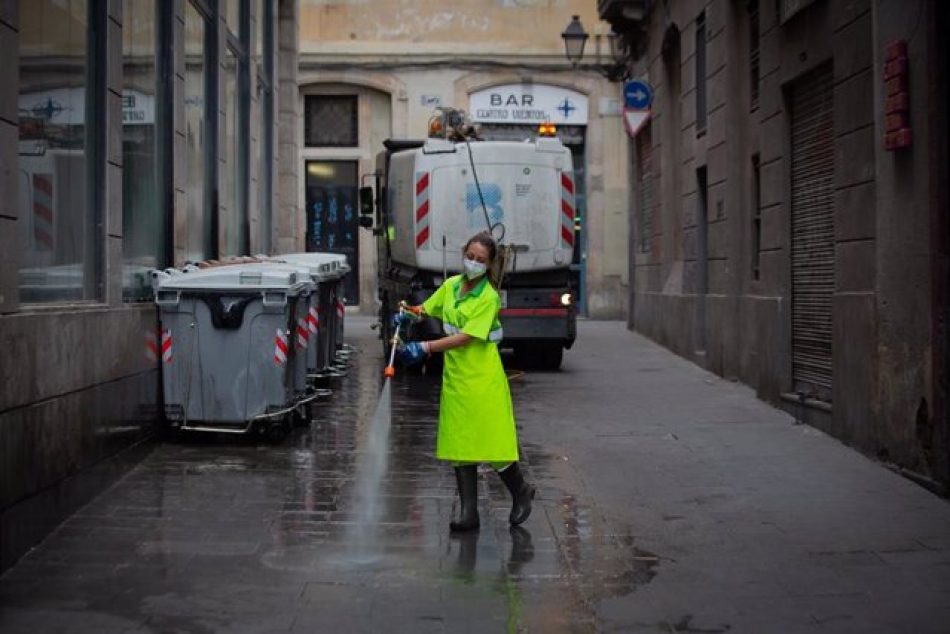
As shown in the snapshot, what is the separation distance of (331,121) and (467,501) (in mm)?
23313

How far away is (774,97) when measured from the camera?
12.7m

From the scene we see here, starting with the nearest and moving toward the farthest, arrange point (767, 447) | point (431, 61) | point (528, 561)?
point (528, 561)
point (767, 447)
point (431, 61)

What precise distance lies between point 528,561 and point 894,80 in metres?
4.41

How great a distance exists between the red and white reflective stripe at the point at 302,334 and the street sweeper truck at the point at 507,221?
477cm

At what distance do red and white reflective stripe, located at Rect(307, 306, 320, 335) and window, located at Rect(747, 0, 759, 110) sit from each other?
5.51 m

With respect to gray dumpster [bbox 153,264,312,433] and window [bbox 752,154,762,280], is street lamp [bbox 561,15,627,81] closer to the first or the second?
window [bbox 752,154,762,280]

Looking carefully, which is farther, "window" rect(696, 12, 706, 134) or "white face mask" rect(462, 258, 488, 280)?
"window" rect(696, 12, 706, 134)

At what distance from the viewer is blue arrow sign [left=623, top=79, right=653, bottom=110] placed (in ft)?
67.6

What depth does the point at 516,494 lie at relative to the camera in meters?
7.44

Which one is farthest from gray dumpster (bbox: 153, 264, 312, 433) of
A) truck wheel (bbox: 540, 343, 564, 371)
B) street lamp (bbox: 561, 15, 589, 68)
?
street lamp (bbox: 561, 15, 589, 68)

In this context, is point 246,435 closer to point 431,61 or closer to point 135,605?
point 135,605

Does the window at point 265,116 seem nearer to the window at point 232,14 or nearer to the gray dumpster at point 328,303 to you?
the window at point 232,14

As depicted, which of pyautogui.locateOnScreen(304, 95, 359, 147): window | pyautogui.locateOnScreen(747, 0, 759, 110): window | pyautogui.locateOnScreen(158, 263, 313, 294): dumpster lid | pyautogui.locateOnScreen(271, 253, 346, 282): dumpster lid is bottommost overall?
pyautogui.locateOnScreen(158, 263, 313, 294): dumpster lid

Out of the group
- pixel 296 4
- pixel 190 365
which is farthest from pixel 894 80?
pixel 296 4
